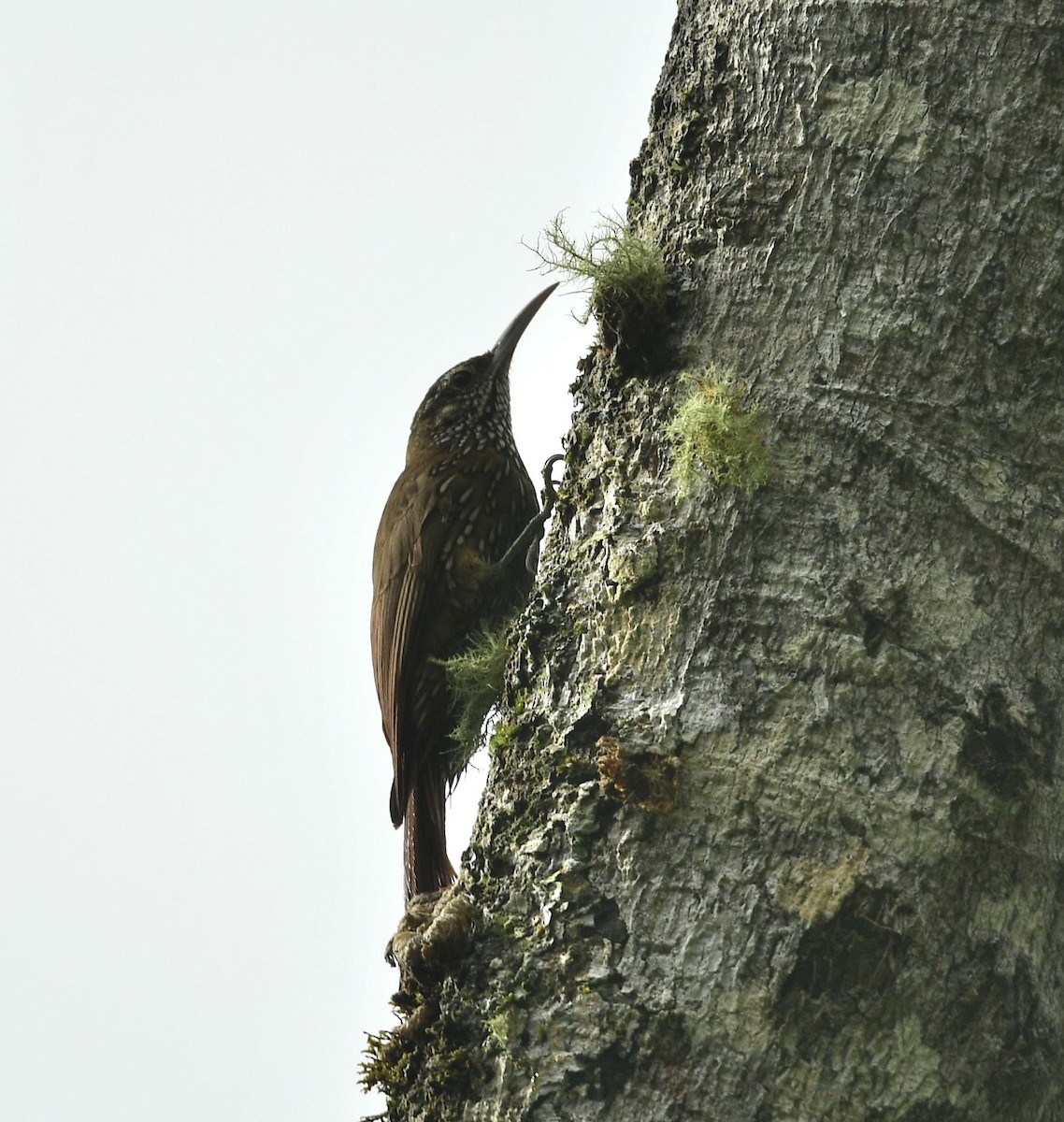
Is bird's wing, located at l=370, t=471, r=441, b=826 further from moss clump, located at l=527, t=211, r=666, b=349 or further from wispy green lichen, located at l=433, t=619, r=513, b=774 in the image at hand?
moss clump, located at l=527, t=211, r=666, b=349

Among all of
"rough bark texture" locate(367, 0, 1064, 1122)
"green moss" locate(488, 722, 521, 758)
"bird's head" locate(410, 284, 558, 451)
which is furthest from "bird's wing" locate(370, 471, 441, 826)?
"rough bark texture" locate(367, 0, 1064, 1122)

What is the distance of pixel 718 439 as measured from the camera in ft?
7.03

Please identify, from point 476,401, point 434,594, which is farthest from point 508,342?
point 434,594

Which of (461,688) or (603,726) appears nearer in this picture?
(603,726)

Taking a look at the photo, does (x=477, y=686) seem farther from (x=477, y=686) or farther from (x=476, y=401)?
(x=476, y=401)

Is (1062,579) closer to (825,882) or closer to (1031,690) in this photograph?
(1031,690)

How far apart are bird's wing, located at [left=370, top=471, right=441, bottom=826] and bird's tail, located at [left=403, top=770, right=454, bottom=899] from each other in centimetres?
6

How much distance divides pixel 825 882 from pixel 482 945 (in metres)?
0.58

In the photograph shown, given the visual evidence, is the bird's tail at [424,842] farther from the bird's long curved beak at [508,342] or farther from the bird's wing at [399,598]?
the bird's long curved beak at [508,342]

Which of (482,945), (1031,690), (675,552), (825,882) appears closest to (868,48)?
(675,552)

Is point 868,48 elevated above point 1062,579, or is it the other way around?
point 868,48

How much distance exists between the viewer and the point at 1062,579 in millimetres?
2021

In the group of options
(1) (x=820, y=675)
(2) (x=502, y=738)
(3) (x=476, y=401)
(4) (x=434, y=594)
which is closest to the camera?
(1) (x=820, y=675)

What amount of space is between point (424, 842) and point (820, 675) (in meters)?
2.21
